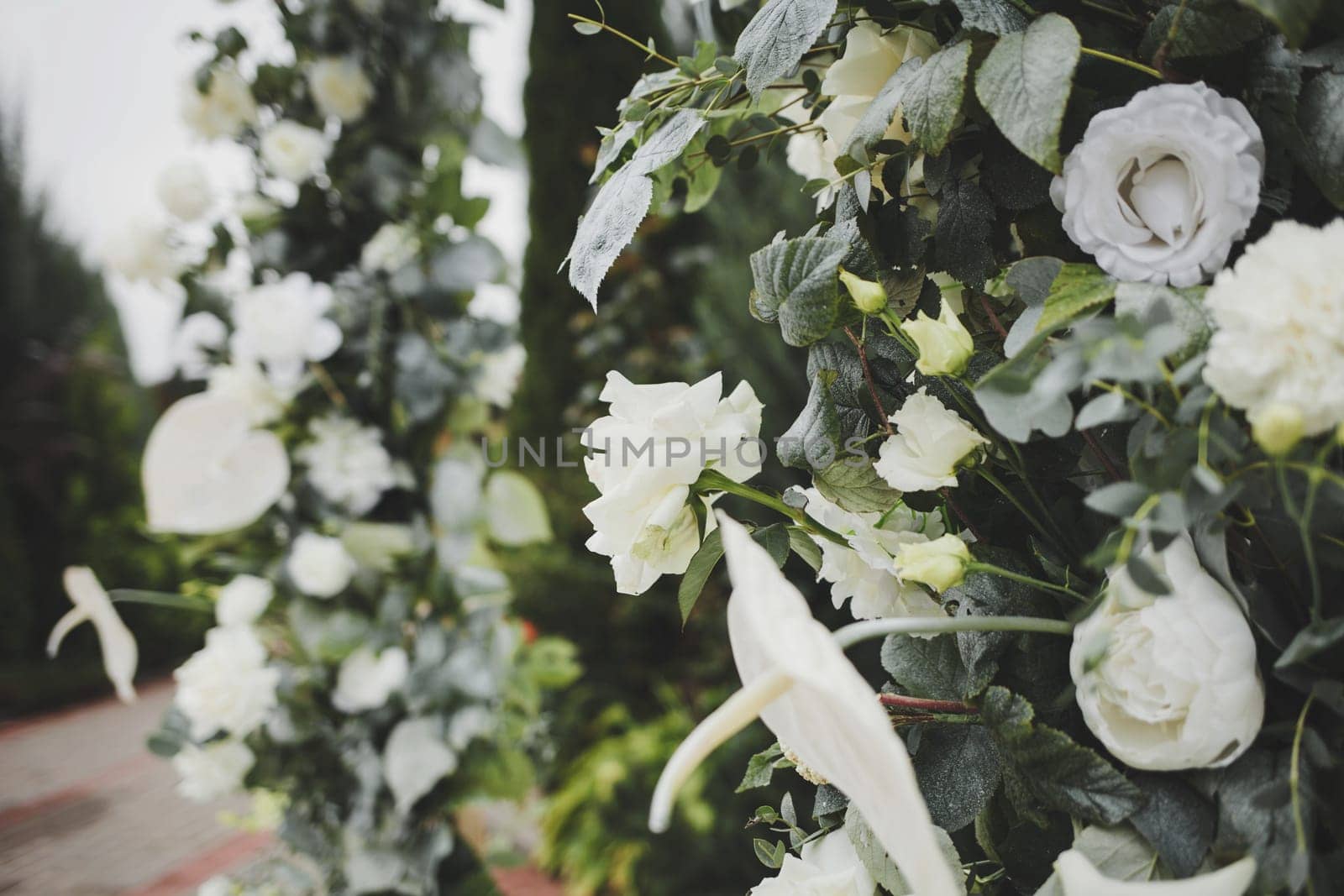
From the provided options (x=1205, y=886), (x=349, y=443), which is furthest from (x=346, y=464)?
(x=1205, y=886)

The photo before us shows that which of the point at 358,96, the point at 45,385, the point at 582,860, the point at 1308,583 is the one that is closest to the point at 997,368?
the point at 1308,583

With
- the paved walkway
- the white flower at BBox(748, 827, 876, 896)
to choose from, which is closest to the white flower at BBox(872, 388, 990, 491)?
the white flower at BBox(748, 827, 876, 896)

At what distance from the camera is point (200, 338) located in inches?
50.3

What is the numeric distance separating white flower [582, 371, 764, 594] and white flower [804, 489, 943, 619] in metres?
0.07

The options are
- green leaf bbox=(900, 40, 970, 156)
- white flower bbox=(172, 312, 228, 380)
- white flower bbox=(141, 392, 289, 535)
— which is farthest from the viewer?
white flower bbox=(172, 312, 228, 380)

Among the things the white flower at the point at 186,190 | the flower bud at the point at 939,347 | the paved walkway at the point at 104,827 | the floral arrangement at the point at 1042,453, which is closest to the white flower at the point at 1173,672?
the floral arrangement at the point at 1042,453

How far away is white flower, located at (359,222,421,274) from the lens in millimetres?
1254

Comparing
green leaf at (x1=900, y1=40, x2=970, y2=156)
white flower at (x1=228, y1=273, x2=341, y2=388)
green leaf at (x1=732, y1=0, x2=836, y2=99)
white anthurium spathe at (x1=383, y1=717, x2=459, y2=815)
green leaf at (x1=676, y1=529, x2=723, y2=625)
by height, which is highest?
green leaf at (x1=732, y1=0, x2=836, y2=99)

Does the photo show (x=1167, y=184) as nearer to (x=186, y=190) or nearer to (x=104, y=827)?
(x=186, y=190)

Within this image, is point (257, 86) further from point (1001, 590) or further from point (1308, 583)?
point (1308, 583)

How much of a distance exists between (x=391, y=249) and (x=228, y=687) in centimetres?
66

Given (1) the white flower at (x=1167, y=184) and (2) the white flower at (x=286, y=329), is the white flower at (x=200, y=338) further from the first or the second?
(1) the white flower at (x=1167, y=184)

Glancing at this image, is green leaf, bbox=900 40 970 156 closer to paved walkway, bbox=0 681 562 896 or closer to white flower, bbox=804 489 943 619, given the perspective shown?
white flower, bbox=804 489 943 619

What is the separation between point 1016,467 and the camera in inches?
16.0
